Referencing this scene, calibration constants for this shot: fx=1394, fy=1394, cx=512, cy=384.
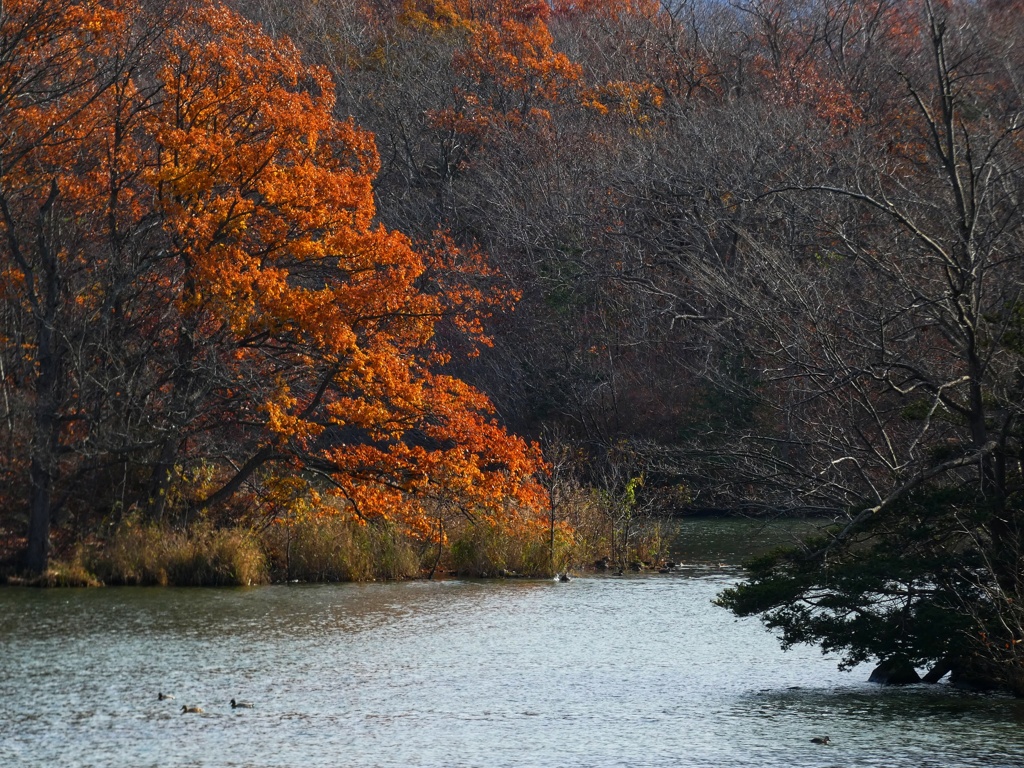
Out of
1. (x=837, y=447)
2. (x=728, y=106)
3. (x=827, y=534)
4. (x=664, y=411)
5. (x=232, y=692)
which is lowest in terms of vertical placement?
(x=232, y=692)

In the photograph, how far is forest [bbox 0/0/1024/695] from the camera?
1179cm

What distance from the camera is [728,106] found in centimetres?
3706

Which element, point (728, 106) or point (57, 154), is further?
point (728, 106)

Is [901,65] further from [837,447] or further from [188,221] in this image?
[837,447]

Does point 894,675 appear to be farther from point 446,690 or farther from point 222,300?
point 222,300

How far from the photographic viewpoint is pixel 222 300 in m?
20.5

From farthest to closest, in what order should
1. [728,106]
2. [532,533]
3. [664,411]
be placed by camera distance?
[728,106], [664,411], [532,533]

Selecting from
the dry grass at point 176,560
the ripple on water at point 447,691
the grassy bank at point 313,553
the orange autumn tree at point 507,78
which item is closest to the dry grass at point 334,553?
the grassy bank at point 313,553

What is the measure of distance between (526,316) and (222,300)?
17.2 meters

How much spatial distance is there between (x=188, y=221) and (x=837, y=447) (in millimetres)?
11137

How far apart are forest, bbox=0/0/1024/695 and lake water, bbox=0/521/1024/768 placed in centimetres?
93

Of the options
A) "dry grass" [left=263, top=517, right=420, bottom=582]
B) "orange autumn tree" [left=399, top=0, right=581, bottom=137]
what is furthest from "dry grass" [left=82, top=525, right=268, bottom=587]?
"orange autumn tree" [left=399, top=0, right=581, bottom=137]

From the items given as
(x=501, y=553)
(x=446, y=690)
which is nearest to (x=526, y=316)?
(x=501, y=553)

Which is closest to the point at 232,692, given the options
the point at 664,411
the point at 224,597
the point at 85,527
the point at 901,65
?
the point at 224,597
